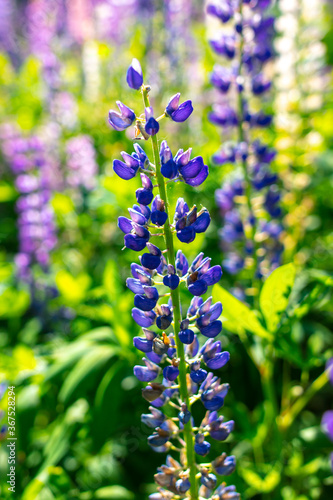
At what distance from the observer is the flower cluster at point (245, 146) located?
87.7 inches

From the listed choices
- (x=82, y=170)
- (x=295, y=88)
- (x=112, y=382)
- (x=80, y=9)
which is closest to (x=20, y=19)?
(x=80, y=9)

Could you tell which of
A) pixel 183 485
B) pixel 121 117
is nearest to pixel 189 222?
pixel 121 117

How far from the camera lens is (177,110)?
4.08ft

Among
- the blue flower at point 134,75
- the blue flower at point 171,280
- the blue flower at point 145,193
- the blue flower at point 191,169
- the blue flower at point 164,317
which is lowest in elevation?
the blue flower at point 164,317

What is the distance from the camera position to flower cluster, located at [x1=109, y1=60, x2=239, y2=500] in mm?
1205

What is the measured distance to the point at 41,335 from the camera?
3.55 m

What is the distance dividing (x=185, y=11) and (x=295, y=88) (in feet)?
11.2

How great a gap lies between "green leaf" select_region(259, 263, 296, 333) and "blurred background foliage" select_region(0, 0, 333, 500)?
0.29 ft

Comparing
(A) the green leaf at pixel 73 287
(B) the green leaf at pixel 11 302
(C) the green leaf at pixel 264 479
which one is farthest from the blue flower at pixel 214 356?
(B) the green leaf at pixel 11 302

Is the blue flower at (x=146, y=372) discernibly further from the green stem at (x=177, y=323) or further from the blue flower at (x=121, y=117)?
the blue flower at (x=121, y=117)

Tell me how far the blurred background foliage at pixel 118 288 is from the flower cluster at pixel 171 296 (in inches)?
7.7

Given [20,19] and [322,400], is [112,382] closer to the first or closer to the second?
[322,400]

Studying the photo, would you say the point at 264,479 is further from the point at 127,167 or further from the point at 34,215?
the point at 34,215

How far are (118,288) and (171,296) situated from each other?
1.19 meters
